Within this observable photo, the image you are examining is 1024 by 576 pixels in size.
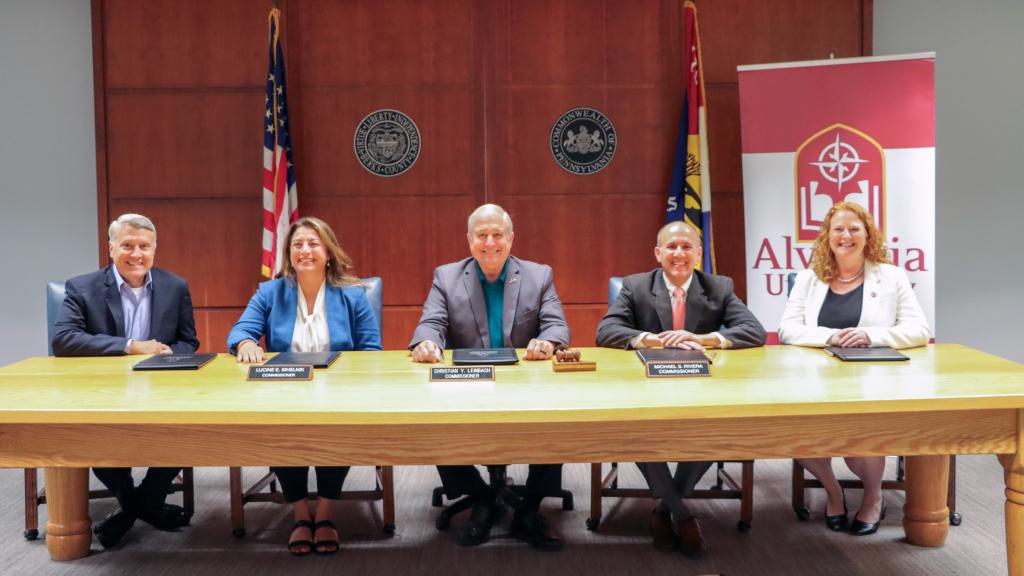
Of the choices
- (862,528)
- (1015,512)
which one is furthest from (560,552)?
(1015,512)

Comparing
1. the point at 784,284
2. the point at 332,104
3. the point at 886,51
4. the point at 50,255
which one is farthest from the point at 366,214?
the point at 886,51

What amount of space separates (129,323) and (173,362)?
0.74 meters

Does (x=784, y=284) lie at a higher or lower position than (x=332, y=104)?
lower

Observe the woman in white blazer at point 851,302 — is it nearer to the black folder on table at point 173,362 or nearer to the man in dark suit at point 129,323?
the black folder on table at point 173,362

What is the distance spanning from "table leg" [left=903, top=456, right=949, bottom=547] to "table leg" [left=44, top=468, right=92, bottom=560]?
285cm

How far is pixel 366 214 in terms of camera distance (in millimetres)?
4445

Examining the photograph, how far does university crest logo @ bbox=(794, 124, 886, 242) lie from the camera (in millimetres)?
3885

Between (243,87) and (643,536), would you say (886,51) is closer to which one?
(643,536)

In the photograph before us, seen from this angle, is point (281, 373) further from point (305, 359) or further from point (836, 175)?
point (836, 175)

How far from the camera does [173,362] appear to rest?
2.24 metres

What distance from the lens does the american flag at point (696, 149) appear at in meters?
4.13

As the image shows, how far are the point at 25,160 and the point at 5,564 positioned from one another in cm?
295

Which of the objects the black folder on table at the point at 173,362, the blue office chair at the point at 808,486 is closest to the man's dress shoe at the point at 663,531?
the blue office chair at the point at 808,486

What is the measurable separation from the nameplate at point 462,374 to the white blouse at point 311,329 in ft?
2.81
